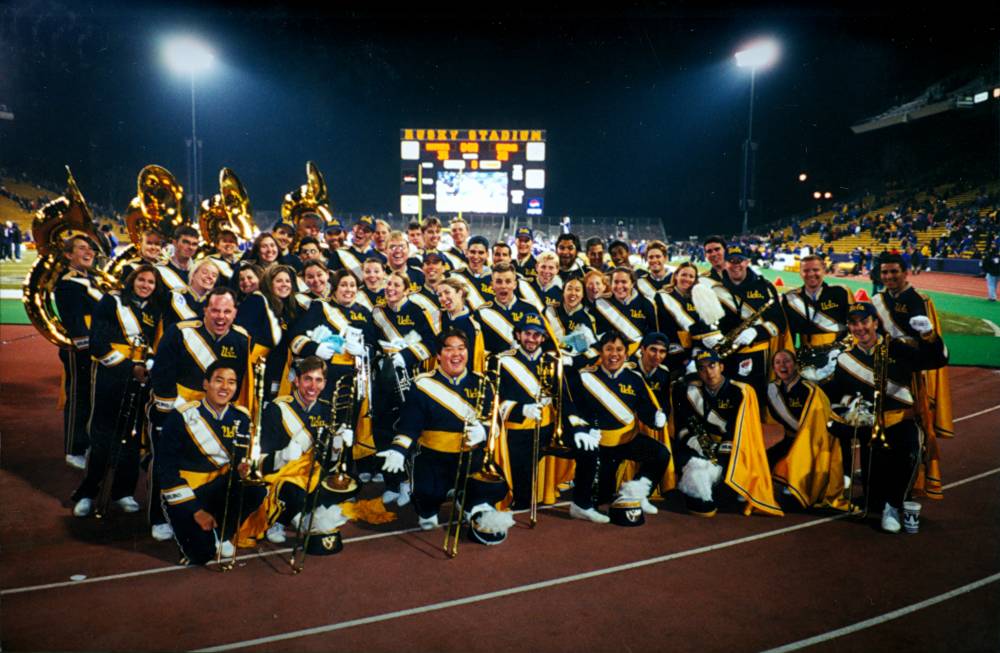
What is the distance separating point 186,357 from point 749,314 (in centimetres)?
509

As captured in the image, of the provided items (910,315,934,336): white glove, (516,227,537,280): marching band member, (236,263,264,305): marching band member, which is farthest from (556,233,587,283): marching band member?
(910,315,934,336): white glove

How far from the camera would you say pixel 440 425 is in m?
5.41

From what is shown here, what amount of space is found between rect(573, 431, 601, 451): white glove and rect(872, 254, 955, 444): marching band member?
9.26 ft

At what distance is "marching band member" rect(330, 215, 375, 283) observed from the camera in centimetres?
862

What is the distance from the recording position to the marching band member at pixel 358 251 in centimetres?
862

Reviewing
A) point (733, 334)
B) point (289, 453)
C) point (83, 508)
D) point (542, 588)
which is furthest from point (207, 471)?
point (733, 334)

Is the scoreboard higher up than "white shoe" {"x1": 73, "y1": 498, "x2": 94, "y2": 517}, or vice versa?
the scoreboard

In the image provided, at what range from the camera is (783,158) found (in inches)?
1800

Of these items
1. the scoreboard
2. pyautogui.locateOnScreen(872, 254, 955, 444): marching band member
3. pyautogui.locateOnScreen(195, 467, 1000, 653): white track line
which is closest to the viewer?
pyautogui.locateOnScreen(195, 467, 1000, 653): white track line

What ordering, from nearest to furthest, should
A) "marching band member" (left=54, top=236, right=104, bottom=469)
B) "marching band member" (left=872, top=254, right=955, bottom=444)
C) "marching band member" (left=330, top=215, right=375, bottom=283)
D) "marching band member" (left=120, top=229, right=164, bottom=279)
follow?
"marching band member" (left=54, top=236, right=104, bottom=469) < "marching band member" (left=872, top=254, right=955, bottom=444) < "marching band member" (left=120, top=229, right=164, bottom=279) < "marching band member" (left=330, top=215, right=375, bottom=283)

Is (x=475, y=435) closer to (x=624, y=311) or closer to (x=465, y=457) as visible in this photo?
(x=465, y=457)

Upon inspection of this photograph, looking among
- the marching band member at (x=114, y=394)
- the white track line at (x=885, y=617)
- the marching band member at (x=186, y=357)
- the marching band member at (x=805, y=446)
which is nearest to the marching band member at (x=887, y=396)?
the marching band member at (x=805, y=446)

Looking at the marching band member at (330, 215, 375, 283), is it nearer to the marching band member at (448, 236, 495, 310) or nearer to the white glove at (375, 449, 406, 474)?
the marching band member at (448, 236, 495, 310)

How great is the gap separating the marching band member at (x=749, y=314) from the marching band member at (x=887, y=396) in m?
1.06
